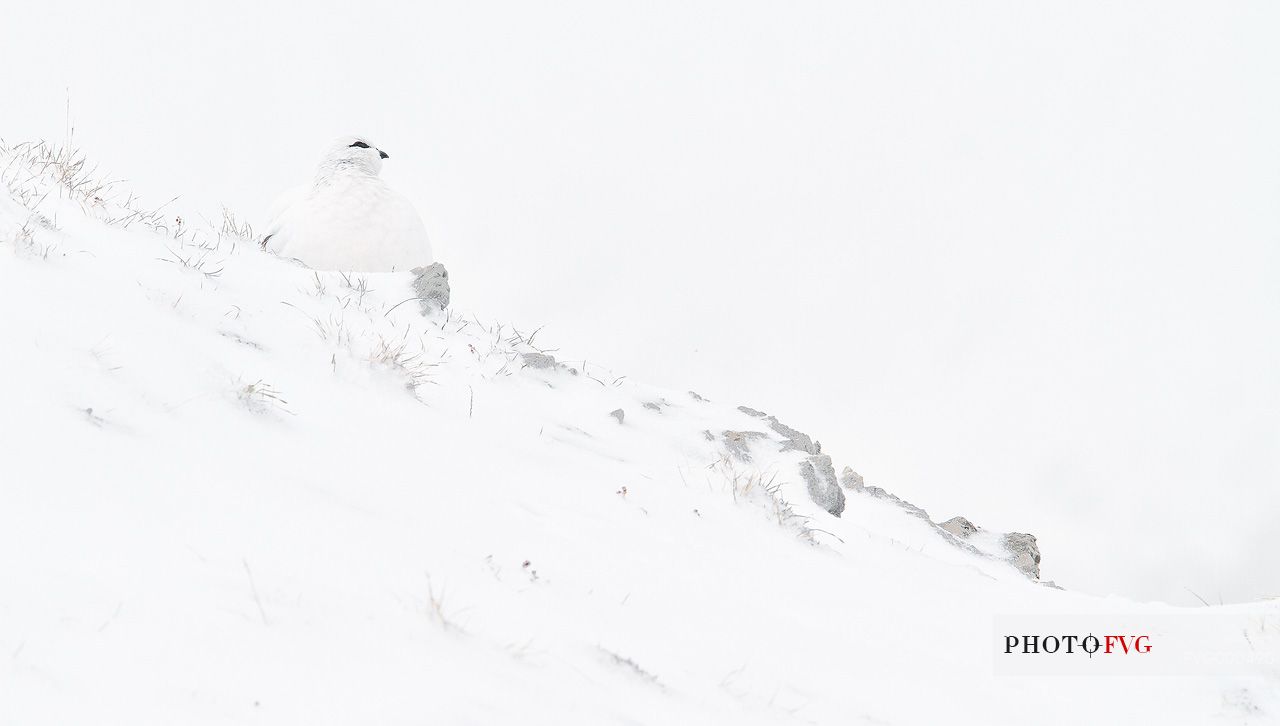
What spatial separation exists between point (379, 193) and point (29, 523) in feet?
23.4

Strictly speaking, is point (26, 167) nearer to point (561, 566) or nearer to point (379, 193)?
point (379, 193)

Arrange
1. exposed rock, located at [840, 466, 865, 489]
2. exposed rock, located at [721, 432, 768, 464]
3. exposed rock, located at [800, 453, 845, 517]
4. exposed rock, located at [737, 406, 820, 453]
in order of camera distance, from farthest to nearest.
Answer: exposed rock, located at [840, 466, 865, 489] < exposed rock, located at [737, 406, 820, 453] < exposed rock, located at [721, 432, 768, 464] < exposed rock, located at [800, 453, 845, 517]

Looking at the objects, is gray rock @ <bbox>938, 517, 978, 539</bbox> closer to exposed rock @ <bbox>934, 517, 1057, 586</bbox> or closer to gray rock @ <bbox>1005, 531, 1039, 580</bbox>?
exposed rock @ <bbox>934, 517, 1057, 586</bbox>

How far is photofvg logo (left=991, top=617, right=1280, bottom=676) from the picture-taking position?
3.18 meters

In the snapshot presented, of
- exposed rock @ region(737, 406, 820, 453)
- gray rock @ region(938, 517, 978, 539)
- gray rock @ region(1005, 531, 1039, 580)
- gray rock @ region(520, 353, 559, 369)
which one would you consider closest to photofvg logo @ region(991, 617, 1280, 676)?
exposed rock @ region(737, 406, 820, 453)

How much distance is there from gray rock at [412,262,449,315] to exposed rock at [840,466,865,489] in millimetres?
3942

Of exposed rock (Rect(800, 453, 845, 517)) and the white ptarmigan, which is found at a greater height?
the white ptarmigan

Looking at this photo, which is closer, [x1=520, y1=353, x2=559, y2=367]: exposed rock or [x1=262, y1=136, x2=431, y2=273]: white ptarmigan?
[x1=520, y1=353, x2=559, y2=367]: exposed rock

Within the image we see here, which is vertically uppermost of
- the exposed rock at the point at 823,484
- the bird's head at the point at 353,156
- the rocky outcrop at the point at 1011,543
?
the bird's head at the point at 353,156

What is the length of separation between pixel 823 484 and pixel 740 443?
0.70 m

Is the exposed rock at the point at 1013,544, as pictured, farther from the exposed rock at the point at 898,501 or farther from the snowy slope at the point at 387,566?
the snowy slope at the point at 387,566

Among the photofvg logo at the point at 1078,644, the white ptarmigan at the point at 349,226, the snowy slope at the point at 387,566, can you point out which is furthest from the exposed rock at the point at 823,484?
the white ptarmigan at the point at 349,226

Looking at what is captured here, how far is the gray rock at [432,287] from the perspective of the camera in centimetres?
650

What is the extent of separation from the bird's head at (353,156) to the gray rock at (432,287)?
10.3 ft
